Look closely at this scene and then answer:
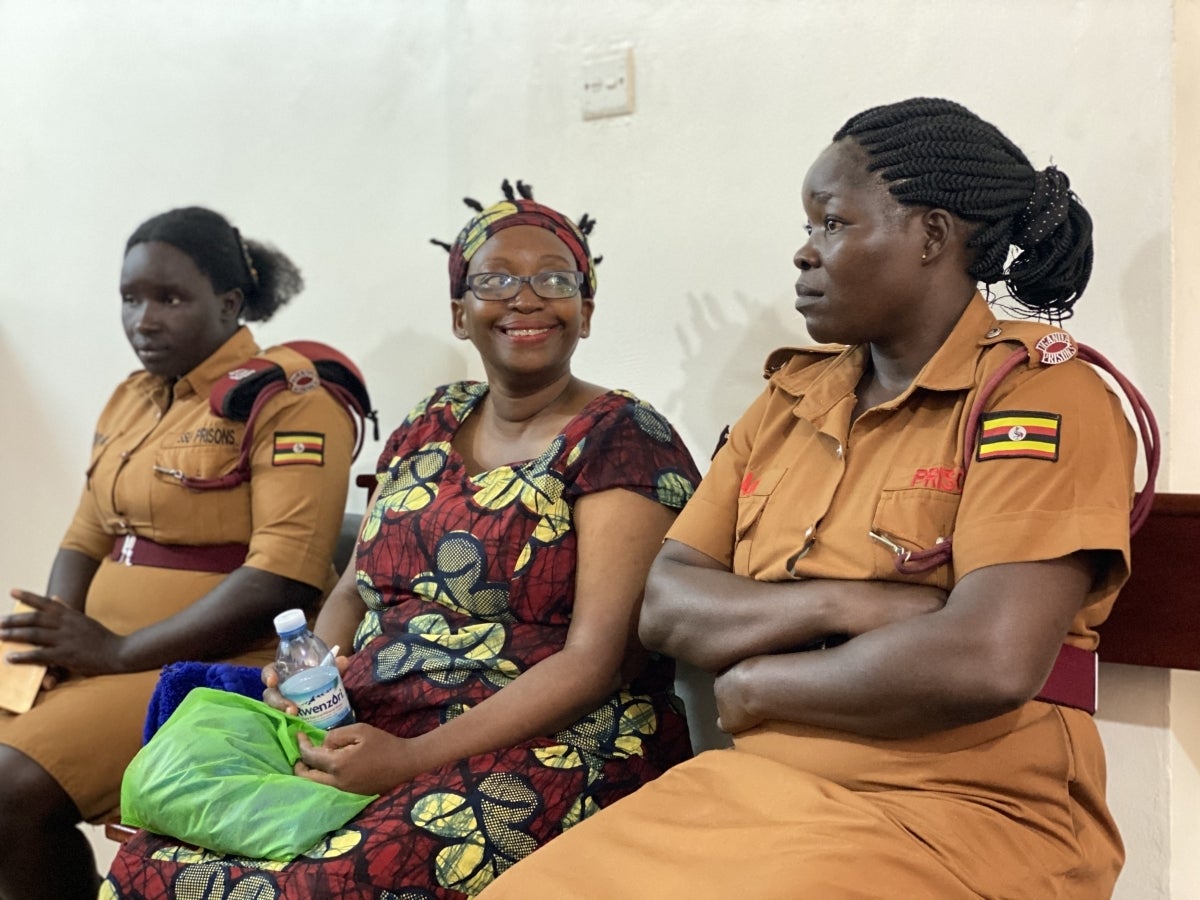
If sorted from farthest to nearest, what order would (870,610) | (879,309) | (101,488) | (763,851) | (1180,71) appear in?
(101,488) < (1180,71) < (879,309) < (870,610) < (763,851)

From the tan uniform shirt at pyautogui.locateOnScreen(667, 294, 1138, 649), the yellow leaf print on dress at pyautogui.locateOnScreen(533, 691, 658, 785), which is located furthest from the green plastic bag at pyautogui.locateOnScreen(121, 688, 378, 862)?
the tan uniform shirt at pyautogui.locateOnScreen(667, 294, 1138, 649)

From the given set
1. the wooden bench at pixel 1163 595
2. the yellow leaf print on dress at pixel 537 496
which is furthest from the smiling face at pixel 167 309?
the wooden bench at pixel 1163 595

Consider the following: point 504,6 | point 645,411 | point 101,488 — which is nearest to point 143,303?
point 101,488

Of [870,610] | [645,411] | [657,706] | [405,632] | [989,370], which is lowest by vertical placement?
[657,706]

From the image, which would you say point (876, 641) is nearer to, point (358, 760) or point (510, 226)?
point (358, 760)

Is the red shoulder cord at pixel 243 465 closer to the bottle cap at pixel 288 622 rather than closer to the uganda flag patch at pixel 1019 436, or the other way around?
the bottle cap at pixel 288 622

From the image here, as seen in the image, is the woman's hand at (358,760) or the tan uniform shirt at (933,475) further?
the woman's hand at (358,760)

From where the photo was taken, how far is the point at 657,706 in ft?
7.23

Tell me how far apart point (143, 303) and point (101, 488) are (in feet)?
1.56

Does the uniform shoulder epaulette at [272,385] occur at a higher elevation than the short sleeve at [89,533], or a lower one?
higher

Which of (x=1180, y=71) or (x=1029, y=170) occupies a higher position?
(x=1180, y=71)

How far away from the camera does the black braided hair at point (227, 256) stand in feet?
9.86

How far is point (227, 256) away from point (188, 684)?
1298 mm

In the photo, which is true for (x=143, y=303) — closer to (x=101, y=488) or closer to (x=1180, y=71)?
(x=101, y=488)
